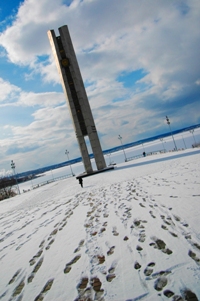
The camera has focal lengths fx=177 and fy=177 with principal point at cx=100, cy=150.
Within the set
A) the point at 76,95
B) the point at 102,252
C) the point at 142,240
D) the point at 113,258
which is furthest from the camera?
the point at 76,95

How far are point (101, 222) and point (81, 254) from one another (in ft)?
6.19

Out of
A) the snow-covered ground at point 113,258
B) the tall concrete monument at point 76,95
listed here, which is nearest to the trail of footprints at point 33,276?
the snow-covered ground at point 113,258

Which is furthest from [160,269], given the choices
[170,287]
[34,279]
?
[34,279]

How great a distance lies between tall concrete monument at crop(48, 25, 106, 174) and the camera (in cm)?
3231

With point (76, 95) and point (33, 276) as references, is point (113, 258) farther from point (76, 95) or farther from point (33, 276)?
point (76, 95)

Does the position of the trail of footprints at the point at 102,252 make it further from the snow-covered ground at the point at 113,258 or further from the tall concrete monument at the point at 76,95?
the tall concrete monument at the point at 76,95

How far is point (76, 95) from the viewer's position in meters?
33.1

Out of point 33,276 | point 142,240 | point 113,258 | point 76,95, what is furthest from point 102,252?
point 76,95

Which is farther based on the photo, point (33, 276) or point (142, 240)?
point (142, 240)

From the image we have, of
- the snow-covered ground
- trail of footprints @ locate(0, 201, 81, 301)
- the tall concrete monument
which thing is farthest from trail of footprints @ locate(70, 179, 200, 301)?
the tall concrete monument

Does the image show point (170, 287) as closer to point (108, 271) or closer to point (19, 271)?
point (108, 271)

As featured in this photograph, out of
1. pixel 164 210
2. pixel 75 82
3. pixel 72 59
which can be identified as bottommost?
pixel 164 210

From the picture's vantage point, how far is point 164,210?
226 inches

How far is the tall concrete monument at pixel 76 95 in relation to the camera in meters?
32.3
